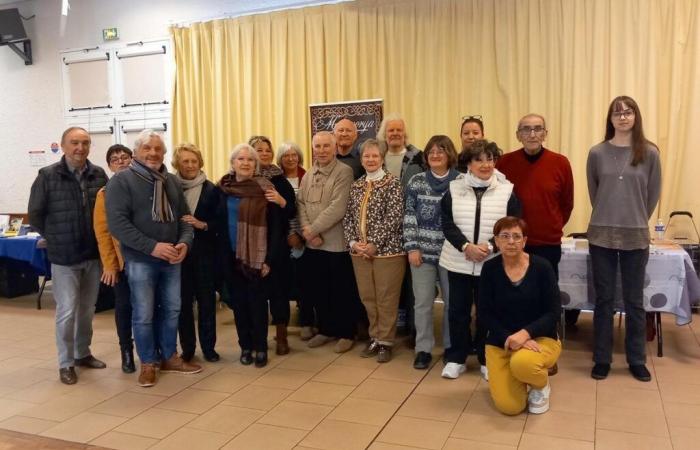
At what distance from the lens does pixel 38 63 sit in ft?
23.1

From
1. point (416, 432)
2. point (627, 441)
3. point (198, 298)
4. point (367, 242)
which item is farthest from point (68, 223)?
point (627, 441)

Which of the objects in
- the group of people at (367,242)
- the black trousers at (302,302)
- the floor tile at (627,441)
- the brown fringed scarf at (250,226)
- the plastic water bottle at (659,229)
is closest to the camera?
the floor tile at (627,441)

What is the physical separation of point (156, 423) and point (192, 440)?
30cm

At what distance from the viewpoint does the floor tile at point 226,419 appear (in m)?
2.69

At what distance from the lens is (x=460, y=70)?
5.06 meters

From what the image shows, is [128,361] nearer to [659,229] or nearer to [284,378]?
[284,378]

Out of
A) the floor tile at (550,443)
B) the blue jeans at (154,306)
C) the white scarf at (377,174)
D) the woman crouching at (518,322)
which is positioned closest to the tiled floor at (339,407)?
the floor tile at (550,443)

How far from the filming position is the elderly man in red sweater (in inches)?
125

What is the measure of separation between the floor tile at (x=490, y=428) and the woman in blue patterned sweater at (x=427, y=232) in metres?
0.68

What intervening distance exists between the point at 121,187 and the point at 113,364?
1.31 m

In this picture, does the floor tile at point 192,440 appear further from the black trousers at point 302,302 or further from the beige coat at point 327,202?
the black trousers at point 302,302

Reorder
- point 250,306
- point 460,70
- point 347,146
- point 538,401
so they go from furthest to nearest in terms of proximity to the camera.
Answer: point 460,70, point 347,146, point 250,306, point 538,401

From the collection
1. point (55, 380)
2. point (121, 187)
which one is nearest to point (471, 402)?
point (121, 187)

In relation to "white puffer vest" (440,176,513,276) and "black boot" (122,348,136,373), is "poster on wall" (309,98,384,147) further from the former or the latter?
"black boot" (122,348,136,373)
